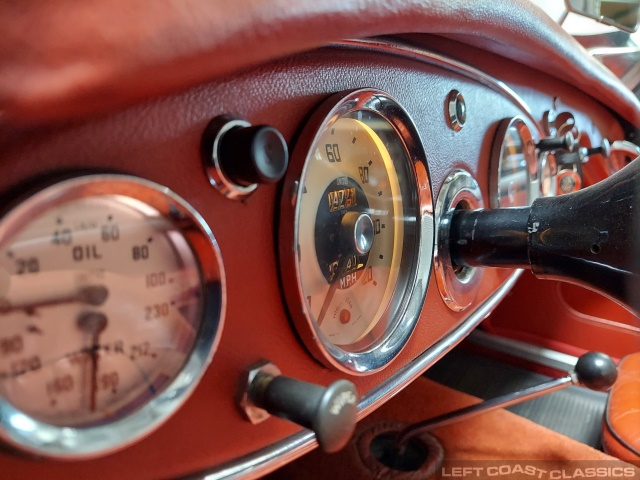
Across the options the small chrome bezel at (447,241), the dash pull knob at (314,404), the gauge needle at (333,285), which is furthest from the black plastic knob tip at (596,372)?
the dash pull knob at (314,404)

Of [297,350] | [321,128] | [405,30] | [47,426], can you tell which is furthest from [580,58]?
[47,426]

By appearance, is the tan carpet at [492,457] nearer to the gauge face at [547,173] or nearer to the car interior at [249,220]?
the car interior at [249,220]

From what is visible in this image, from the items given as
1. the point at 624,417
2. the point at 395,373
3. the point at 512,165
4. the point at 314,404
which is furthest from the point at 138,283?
the point at 624,417

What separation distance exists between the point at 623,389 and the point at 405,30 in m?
1.32

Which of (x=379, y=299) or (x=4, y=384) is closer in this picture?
(x=4, y=384)

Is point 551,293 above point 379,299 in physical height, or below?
below

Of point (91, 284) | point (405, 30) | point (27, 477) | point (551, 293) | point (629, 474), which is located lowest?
point (629, 474)

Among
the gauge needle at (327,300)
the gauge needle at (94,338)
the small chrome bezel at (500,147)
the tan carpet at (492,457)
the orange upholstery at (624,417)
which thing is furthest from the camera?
the orange upholstery at (624,417)

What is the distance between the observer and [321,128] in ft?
1.94

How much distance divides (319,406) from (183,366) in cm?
13

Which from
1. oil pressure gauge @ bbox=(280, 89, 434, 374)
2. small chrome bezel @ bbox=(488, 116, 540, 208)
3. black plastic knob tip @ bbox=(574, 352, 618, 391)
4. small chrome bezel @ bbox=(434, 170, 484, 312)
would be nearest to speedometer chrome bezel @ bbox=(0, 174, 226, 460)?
oil pressure gauge @ bbox=(280, 89, 434, 374)

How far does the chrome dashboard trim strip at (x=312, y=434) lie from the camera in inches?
21.6

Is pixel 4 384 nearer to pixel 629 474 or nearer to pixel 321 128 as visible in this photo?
pixel 321 128

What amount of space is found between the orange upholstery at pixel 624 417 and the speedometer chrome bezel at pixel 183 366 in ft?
3.94
